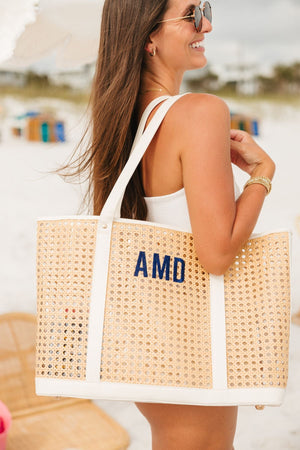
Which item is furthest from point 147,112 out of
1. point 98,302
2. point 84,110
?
point 84,110

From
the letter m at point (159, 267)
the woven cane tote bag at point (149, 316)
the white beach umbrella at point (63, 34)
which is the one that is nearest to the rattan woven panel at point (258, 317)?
the woven cane tote bag at point (149, 316)

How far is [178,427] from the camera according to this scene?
101 cm

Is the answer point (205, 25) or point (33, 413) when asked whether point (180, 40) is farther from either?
point (33, 413)

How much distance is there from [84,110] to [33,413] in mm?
1368

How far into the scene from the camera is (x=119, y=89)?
1.03 meters

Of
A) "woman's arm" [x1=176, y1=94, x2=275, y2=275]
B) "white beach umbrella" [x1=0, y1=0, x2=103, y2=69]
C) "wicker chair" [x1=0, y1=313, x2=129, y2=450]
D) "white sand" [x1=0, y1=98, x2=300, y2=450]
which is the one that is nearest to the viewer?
"woman's arm" [x1=176, y1=94, x2=275, y2=275]

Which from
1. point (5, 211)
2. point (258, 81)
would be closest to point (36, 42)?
point (5, 211)

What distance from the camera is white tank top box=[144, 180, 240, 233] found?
3.27ft

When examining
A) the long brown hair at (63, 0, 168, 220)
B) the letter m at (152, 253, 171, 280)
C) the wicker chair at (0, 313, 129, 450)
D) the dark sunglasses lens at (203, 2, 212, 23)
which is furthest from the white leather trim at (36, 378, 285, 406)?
the wicker chair at (0, 313, 129, 450)

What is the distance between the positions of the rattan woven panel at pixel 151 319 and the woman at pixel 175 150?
7 cm

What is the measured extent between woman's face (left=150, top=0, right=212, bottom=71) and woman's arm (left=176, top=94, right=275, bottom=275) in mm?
158

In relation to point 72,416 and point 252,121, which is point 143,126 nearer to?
point 72,416

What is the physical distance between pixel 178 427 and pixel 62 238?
1.35 ft

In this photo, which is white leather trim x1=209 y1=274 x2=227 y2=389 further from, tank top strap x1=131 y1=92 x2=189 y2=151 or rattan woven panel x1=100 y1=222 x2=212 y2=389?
tank top strap x1=131 y1=92 x2=189 y2=151
